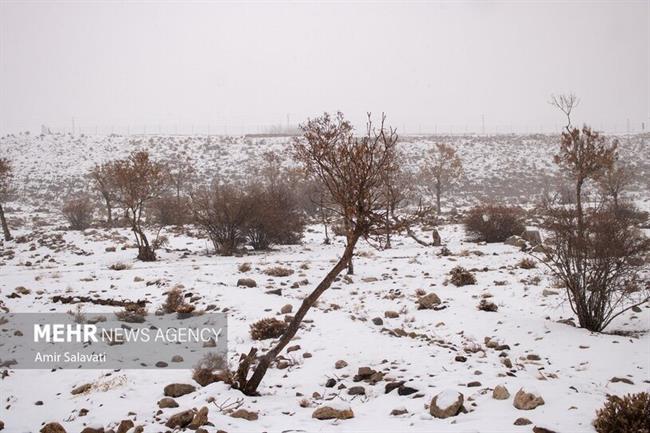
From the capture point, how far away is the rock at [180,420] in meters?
5.55

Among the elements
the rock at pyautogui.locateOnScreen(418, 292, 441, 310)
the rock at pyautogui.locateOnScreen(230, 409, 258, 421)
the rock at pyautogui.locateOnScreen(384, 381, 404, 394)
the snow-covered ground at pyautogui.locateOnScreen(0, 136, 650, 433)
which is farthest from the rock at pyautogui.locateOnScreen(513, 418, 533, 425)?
the rock at pyautogui.locateOnScreen(418, 292, 441, 310)

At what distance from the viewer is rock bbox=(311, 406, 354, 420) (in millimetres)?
5688

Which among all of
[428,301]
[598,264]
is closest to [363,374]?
[428,301]

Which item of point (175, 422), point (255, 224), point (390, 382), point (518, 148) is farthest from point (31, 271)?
point (518, 148)

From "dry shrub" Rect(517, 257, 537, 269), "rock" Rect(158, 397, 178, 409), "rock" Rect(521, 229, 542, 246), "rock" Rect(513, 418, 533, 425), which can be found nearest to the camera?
"rock" Rect(513, 418, 533, 425)

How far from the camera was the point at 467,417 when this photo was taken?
5.34m

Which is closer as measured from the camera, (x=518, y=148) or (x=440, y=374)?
(x=440, y=374)

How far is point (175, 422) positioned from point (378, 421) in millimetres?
2480

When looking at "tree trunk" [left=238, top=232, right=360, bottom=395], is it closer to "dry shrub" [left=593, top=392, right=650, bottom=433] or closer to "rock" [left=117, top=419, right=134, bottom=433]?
"rock" [left=117, top=419, right=134, bottom=433]

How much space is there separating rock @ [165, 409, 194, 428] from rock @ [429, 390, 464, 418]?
2.96 metres

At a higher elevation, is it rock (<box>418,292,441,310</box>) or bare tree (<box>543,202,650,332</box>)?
bare tree (<box>543,202,650,332</box>)

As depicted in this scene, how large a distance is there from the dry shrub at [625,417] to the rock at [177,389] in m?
5.24

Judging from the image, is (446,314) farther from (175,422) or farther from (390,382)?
(175,422)

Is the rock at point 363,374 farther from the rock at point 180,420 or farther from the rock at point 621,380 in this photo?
the rock at point 621,380
